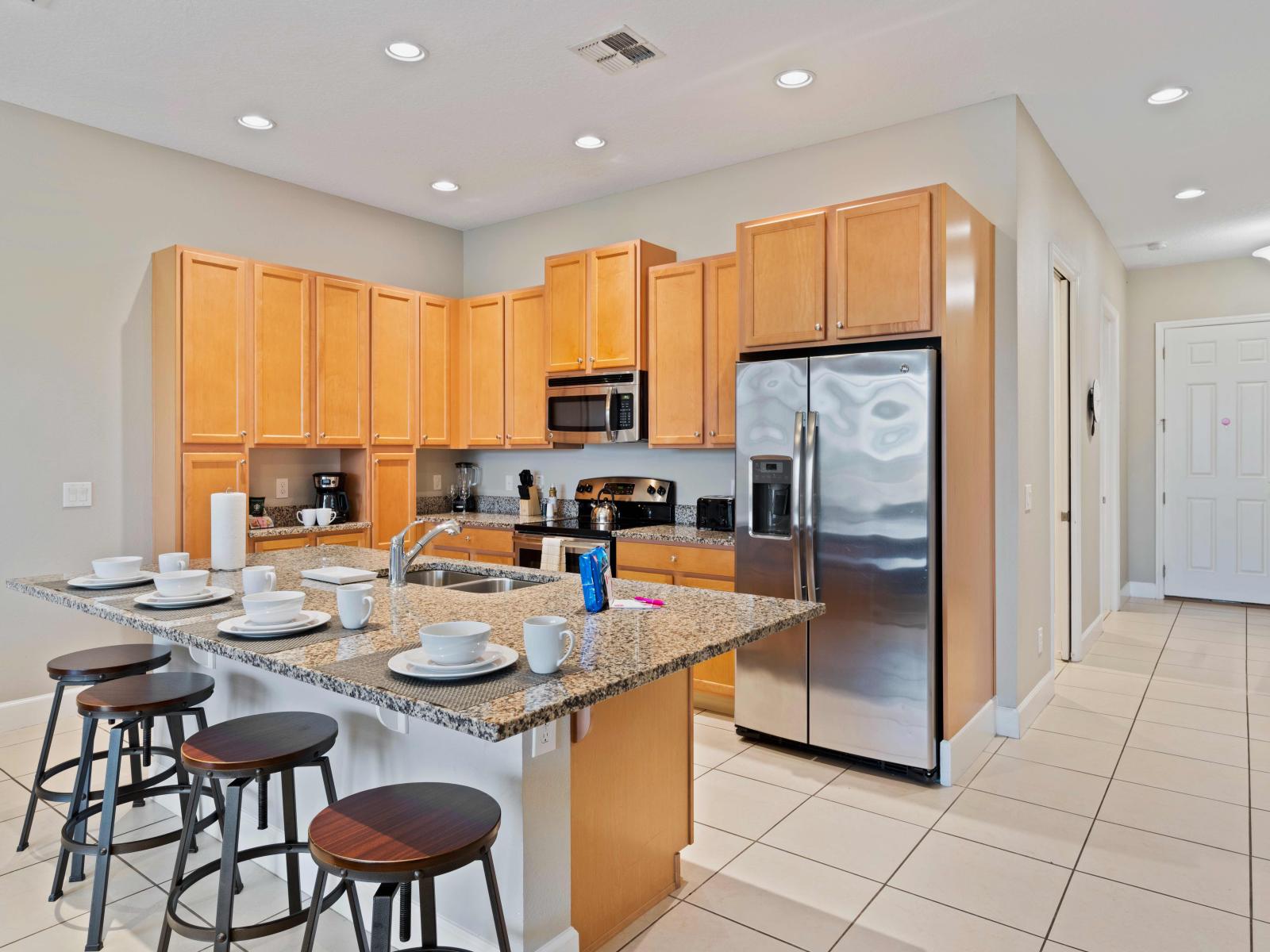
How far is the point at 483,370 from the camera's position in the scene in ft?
18.1

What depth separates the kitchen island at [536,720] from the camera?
153 cm

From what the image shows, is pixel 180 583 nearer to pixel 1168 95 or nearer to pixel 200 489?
pixel 200 489

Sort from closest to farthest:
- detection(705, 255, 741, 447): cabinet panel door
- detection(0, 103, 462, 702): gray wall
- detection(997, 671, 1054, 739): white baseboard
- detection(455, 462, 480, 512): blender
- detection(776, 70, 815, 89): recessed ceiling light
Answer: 1. detection(776, 70, 815, 89): recessed ceiling light
2. detection(997, 671, 1054, 739): white baseboard
3. detection(0, 103, 462, 702): gray wall
4. detection(705, 255, 741, 447): cabinet panel door
5. detection(455, 462, 480, 512): blender

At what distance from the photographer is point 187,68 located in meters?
3.40

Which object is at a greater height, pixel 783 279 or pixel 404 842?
pixel 783 279

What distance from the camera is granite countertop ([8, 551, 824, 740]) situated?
140 cm

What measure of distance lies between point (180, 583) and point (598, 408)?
2757mm

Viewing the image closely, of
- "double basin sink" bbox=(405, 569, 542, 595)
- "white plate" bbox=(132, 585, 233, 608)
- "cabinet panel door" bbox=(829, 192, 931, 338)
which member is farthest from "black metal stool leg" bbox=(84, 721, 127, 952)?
"cabinet panel door" bbox=(829, 192, 931, 338)

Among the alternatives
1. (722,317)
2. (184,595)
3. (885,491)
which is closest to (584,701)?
(184,595)

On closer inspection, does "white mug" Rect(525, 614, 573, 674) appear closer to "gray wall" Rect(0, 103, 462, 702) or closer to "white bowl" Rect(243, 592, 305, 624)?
"white bowl" Rect(243, 592, 305, 624)

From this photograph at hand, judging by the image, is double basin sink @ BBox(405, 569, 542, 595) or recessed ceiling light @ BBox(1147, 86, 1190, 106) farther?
recessed ceiling light @ BBox(1147, 86, 1190, 106)

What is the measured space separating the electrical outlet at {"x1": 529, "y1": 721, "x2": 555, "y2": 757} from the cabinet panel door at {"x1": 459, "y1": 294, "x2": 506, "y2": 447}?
3816mm

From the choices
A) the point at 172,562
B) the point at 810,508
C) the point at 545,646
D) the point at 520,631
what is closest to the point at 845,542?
the point at 810,508

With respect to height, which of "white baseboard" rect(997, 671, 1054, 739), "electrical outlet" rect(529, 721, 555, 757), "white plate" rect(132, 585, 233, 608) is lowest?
"white baseboard" rect(997, 671, 1054, 739)
